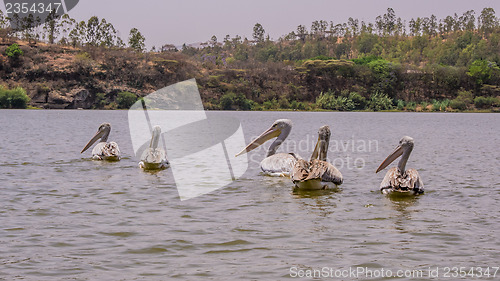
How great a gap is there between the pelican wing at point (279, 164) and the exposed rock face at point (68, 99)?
221 feet

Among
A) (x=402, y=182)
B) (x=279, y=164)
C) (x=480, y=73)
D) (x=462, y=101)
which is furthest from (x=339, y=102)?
(x=402, y=182)

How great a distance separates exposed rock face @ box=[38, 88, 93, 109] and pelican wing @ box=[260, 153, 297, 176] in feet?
221

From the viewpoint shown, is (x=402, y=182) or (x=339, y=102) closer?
(x=402, y=182)

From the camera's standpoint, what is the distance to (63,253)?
6.12 metres

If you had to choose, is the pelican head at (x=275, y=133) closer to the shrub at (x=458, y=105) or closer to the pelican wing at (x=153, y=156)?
the pelican wing at (x=153, y=156)

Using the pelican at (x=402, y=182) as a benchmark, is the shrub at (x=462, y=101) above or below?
below

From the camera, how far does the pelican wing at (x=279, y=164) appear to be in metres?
12.0

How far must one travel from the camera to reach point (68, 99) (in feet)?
251

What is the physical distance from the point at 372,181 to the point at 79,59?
3052 inches

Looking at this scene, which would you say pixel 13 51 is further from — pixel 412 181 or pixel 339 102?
pixel 412 181

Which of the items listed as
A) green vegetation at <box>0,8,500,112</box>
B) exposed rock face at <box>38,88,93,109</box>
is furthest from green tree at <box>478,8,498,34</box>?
exposed rock face at <box>38,88,93,109</box>

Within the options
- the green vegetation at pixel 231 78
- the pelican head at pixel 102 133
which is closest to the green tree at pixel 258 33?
the green vegetation at pixel 231 78

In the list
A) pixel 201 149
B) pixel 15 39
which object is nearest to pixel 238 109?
pixel 15 39

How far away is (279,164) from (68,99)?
68786mm
